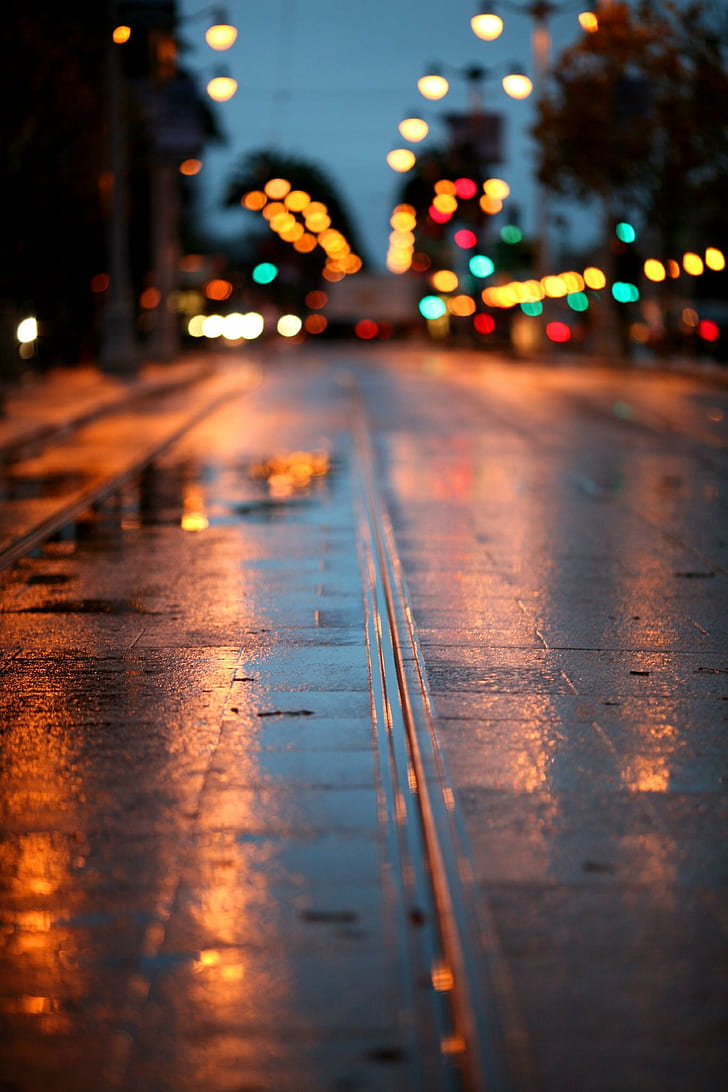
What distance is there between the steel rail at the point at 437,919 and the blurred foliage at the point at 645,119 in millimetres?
37402

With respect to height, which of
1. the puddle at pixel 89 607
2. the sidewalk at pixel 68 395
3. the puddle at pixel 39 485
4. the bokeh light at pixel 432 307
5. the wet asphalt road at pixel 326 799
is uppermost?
the wet asphalt road at pixel 326 799

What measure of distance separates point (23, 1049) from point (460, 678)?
458 centimetres

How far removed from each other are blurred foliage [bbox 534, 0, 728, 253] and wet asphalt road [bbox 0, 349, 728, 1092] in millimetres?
32840

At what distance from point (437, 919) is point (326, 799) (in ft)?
4.35

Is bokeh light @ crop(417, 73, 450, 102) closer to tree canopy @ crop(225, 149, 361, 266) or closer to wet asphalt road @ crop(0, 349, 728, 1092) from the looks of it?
wet asphalt road @ crop(0, 349, 728, 1092)

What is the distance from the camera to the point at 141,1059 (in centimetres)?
418

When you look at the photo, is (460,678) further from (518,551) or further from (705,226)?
(705,226)

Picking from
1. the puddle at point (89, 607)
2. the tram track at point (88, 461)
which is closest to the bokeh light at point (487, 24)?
the tram track at point (88, 461)

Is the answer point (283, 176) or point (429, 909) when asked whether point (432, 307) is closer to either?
point (283, 176)

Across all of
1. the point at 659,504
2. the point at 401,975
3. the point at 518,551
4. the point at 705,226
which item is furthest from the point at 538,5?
the point at 401,975

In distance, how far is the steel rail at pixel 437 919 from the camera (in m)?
4.18

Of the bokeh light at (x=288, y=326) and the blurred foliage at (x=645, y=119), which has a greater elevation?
the blurred foliage at (x=645, y=119)

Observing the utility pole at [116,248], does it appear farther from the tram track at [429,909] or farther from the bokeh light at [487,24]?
the tram track at [429,909]

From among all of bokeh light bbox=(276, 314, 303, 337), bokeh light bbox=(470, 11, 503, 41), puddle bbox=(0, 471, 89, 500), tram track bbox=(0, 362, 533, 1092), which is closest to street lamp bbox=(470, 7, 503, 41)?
bokeh light bbox=(470, 11, 503, 41)
